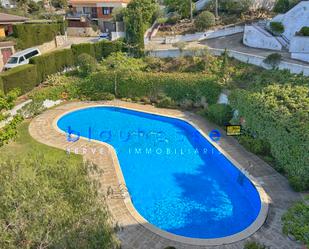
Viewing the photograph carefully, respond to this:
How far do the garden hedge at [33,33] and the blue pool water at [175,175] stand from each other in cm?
1347

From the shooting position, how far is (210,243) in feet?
41.1

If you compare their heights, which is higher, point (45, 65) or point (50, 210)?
point (45, 65)

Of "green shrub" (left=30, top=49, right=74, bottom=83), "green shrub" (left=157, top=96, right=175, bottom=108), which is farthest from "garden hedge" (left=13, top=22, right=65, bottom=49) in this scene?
"green shrub" (left=157, top=96, right=175, bottom=108)

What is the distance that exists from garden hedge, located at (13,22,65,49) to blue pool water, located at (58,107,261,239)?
1347 cm

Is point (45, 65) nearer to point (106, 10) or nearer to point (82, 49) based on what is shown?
point (82, 49)

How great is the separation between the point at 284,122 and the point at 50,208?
45.6 feet

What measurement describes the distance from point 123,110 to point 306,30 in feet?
58.7

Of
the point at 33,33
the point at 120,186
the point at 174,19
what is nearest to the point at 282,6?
the point at 174,19

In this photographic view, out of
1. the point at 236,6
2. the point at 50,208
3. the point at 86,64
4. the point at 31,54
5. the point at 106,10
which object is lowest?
the point at 50,208

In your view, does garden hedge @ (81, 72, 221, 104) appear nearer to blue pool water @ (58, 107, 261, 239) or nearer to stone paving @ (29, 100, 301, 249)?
stone paving @ (29, 100, 301, 249)

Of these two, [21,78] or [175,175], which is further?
[21,78]

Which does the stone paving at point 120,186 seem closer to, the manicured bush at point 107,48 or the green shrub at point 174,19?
the manicured bush at point 107,48

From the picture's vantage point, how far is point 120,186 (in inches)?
632

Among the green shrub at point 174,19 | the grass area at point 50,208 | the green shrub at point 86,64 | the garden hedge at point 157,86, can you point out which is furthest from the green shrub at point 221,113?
the green shrub at point 174,19
